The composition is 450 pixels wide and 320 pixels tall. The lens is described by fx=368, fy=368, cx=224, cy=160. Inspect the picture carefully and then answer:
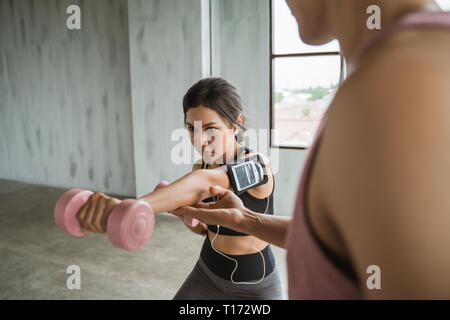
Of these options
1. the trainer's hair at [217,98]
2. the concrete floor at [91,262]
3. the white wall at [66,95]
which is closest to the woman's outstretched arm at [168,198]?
the trainer's hair at [217,98]

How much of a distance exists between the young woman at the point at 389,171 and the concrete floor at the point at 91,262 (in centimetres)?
231

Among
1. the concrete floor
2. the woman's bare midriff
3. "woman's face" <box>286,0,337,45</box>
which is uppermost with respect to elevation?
"woman's face" <box>286,0,337,45</box>

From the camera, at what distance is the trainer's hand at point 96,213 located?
2.39 feet

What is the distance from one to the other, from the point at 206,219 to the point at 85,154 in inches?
193

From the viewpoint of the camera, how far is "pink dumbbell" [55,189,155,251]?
0.68 metres

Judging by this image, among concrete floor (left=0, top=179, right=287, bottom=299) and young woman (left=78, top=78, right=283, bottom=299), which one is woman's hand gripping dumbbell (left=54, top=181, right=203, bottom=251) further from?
concrete floor (left=0, top=179, right=287, bottom=299)

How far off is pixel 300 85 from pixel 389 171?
351 cm

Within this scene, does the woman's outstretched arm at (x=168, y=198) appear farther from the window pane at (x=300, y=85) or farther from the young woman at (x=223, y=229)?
the window pane at (x=300, y=85)

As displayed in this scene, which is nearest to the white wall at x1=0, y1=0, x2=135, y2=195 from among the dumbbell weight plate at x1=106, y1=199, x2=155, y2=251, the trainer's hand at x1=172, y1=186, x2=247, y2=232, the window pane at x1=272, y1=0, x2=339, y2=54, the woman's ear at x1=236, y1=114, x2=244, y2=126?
the window pane at x1=272, y1=0, x2=339, y2=54

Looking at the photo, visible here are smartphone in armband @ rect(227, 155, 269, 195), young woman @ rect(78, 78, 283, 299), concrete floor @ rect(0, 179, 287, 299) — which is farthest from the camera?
concrete floor @ rect(0, 179, 287, 299)

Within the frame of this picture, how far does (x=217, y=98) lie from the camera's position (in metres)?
1.40

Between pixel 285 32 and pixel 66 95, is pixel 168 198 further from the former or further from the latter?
pixel 66 95

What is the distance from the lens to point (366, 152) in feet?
0.87

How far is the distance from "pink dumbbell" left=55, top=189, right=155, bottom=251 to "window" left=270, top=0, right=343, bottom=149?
2.93 meters
